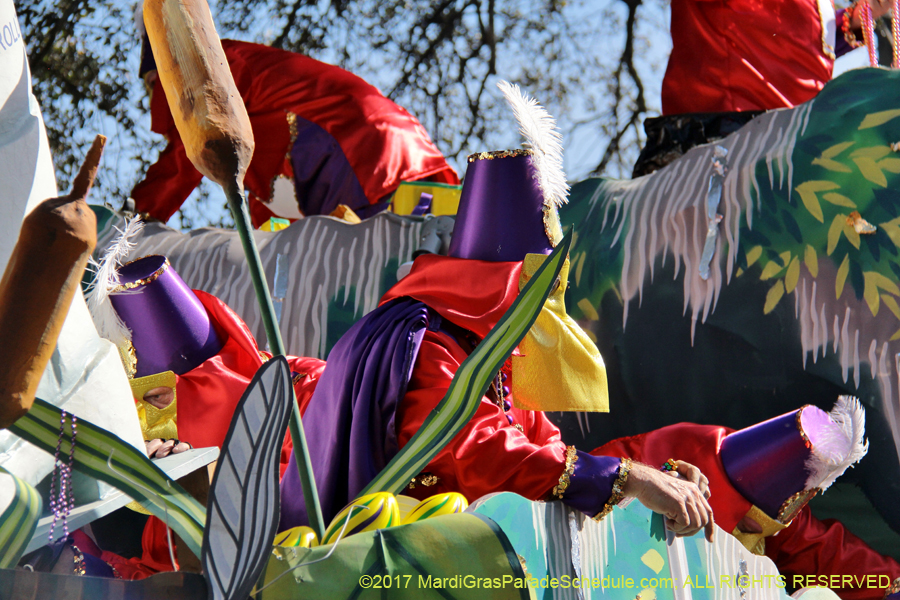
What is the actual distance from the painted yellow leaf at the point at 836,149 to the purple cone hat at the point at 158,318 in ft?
5.81

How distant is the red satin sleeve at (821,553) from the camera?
2096 millimetres

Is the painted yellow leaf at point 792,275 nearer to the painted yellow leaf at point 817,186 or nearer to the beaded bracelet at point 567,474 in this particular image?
the painted yellow leaf at point 817,186

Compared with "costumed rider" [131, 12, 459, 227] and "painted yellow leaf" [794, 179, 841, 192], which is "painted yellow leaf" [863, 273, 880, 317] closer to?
"painted yellow leaf" [794, 179, 841, 192]

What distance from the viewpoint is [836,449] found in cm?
196

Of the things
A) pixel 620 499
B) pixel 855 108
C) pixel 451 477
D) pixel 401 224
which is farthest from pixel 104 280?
pixel 855 108

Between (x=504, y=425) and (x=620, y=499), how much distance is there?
0.25 meters

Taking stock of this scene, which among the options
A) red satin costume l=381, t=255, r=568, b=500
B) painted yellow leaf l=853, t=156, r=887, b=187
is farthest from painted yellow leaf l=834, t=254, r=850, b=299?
red satin costume l=381, t=255, r=568, b=500

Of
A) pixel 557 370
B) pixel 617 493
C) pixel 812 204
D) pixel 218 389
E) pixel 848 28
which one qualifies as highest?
pixel 848 28

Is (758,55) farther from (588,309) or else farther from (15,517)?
(15,517)

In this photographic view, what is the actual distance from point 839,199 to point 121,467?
2.20 metres

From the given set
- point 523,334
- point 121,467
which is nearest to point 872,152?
point 523,334

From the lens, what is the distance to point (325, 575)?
836 mm

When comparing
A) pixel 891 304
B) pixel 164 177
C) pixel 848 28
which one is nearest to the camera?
pixel 891 304

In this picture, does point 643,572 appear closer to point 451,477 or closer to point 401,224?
point 451,477
